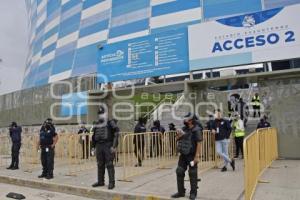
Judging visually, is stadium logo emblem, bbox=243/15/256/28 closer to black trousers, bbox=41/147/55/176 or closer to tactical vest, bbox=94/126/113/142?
tactical vest, bbox=94/126/113/142

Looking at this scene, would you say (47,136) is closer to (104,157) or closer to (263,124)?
(104,157)

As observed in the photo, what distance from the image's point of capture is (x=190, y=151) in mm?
7527

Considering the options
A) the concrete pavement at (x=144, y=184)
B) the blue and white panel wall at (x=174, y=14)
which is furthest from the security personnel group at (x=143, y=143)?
the blue and white panel wall at (x=174, y=14)

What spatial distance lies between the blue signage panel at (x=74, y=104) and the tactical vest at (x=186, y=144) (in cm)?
1095

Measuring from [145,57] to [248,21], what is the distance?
3.72 metres

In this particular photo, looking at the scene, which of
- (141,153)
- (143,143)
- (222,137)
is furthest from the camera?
(143,143)

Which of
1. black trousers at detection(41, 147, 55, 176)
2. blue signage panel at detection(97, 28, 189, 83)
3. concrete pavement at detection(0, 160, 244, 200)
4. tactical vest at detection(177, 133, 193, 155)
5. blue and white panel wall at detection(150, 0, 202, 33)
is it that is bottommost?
concrete pavement at detection(0, 160, 244, 200)

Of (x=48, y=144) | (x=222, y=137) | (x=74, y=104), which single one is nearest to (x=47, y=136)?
(x=48, y=144)

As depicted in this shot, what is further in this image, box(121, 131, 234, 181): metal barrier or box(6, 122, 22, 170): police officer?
box(6, 122, 22, 170): police officer

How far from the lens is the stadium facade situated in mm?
26781

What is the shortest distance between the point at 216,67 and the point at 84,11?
23.8 meters

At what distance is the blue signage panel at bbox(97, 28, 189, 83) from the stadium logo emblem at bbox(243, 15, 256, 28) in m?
1.98

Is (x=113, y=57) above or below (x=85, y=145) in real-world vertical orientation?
above

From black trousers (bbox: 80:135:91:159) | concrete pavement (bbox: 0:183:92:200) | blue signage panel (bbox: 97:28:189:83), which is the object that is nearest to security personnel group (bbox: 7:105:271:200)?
concrete pavement (bbox: 0:183:92:200)
